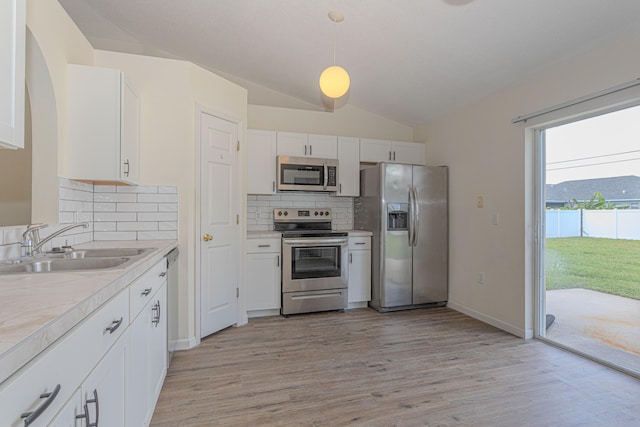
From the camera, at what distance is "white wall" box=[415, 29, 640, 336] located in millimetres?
2607

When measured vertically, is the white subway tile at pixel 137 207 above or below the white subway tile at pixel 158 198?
below

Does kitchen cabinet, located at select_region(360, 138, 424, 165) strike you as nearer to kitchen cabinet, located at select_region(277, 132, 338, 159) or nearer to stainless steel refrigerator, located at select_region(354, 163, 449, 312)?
stainless steel refrigerator, located at select_region(354, 163, 449, 312)

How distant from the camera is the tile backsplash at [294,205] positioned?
4.03 metres

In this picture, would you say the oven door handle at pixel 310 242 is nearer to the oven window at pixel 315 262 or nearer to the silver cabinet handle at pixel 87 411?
the oven window at pixel 315 262

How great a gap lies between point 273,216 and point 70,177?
7.35ft

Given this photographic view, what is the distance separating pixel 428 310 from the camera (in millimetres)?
3854

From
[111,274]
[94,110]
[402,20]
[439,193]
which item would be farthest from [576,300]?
[94,110]

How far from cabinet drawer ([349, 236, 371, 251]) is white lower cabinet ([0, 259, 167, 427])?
7.76 feet

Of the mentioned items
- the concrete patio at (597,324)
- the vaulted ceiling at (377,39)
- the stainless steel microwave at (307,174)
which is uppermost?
the vaulted ceiling at (377,39)

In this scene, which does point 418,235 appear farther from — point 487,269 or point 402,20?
point 402,20

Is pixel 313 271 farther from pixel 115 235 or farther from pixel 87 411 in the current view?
pixel 87 411

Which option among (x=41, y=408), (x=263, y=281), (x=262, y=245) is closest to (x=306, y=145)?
(x=262, y=245)

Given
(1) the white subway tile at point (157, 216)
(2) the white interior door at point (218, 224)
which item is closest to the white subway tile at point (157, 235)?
(1) the white subway tile at point (157, 216)

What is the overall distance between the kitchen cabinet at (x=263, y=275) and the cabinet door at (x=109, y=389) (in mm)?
2123
